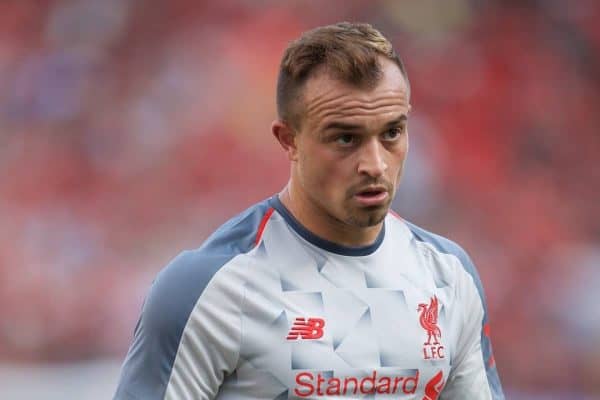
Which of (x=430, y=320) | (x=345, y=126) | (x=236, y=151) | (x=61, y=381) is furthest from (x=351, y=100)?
(x=236, y=151)

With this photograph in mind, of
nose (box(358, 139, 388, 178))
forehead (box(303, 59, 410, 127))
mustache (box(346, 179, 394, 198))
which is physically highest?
forehead (box(303, 59, 410, 127))

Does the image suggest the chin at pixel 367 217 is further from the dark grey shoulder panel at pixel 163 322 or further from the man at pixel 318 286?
the dark grey shoulder panel at pixel 163 322

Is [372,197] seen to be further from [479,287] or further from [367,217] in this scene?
[479,287]

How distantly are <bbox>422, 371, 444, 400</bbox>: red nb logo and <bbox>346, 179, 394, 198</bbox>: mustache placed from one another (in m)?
0.53

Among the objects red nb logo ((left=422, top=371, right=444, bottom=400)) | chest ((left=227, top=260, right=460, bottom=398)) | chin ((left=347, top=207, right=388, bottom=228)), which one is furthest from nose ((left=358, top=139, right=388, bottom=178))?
red nb logo ((left=422, top=371, right=444, bottom=400))

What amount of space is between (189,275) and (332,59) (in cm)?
66

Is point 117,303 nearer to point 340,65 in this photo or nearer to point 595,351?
point 595,351

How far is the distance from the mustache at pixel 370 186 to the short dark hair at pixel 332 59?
24 cm

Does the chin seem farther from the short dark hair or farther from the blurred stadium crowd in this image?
the blurred stadium crowd

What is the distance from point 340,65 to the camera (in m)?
2.78

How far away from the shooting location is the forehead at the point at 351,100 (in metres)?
2.75

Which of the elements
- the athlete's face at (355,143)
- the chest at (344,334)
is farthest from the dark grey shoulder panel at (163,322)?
the athlete's face at (355,143)

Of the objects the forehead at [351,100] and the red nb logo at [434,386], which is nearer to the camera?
the forehead at [351,100]

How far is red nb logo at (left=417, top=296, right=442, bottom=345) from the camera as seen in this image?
116 inches
